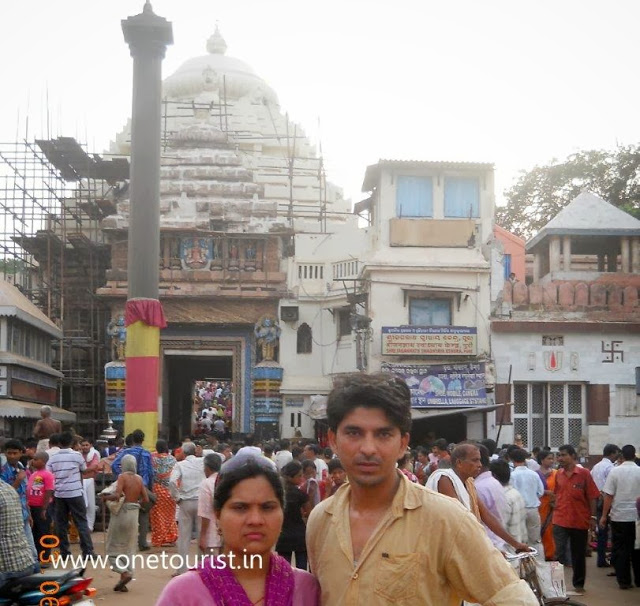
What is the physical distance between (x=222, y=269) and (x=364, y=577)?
83.2ft

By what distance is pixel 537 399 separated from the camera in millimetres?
24453

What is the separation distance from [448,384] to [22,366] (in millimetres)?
10023

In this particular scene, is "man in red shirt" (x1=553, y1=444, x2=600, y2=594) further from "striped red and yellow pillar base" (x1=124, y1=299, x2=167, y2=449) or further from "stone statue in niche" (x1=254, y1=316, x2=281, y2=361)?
"stone statue in niche" (x1=254, y1=316, x2=281, y2=361)

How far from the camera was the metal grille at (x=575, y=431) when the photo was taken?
2411 centimetres

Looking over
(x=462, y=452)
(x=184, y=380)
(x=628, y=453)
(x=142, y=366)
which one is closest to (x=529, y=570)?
(x=462, y=452)

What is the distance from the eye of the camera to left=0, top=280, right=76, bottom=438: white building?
71.5 ft

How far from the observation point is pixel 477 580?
10.2 feet

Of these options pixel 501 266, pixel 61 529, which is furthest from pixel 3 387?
pixel 501 266

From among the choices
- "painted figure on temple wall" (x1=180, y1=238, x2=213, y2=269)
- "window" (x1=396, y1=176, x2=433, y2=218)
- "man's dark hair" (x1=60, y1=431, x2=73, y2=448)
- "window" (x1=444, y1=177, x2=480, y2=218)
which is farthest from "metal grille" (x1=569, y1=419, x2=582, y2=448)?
"man's dark hair" (x1=60, y1=431, x2=73, y2=448)

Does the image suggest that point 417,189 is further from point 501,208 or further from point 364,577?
point 364,577

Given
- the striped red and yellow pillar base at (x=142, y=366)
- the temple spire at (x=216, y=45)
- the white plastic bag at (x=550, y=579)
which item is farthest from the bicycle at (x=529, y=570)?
the temple spire at (x=216, y=45)

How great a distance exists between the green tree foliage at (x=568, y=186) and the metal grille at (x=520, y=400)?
1130 cm

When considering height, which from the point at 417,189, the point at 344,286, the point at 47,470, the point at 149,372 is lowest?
the point at 47,470

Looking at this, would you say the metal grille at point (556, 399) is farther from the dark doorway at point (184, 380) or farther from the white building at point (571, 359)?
the dark doorway at point (184, 380)
